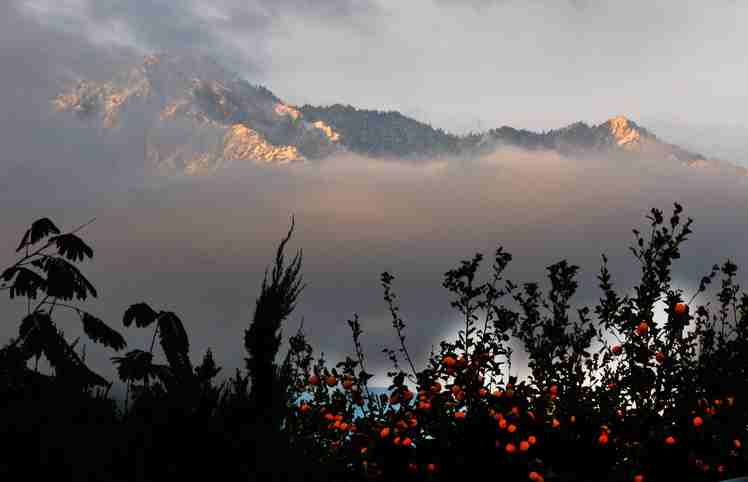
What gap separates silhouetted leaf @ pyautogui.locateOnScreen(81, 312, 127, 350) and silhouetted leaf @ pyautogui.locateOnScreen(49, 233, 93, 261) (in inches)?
30.4

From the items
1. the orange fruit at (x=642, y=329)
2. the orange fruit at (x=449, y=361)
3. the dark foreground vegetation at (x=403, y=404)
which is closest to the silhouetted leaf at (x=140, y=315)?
the dark foreground vegetation at (x=403, y=404)

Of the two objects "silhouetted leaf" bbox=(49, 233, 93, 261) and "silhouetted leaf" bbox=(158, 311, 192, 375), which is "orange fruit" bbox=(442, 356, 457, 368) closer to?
"silhouetted leaf" bbox=(158, 311, 192, 375)

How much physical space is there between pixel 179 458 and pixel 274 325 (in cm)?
248

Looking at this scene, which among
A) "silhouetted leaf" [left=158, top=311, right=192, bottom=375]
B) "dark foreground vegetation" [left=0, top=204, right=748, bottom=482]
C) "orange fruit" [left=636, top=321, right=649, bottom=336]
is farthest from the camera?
"orange fruit" [left=636, top=321, right=649, bottom=336]

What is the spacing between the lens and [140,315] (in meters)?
8.69

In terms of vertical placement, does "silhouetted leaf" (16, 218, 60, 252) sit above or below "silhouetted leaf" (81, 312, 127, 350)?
above

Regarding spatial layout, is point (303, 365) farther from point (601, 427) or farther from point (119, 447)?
point (119, 447)

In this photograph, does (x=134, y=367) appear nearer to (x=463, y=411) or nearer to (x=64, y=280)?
(x=64, y=280)

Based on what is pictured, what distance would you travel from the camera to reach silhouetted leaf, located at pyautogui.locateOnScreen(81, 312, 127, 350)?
8562mm

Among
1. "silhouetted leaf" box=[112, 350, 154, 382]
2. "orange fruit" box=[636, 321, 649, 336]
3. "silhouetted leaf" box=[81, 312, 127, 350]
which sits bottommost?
"silhouetted leaf" box=[112, 350, 154, 382]

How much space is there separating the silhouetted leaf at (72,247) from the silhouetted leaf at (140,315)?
0.84 meters

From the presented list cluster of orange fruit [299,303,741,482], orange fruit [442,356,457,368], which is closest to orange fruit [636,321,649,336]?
cluster of orange fruit [299,303,741,482]

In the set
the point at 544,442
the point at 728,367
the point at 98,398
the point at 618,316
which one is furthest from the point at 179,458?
the point at 728,367

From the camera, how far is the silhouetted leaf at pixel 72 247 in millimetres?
8836
